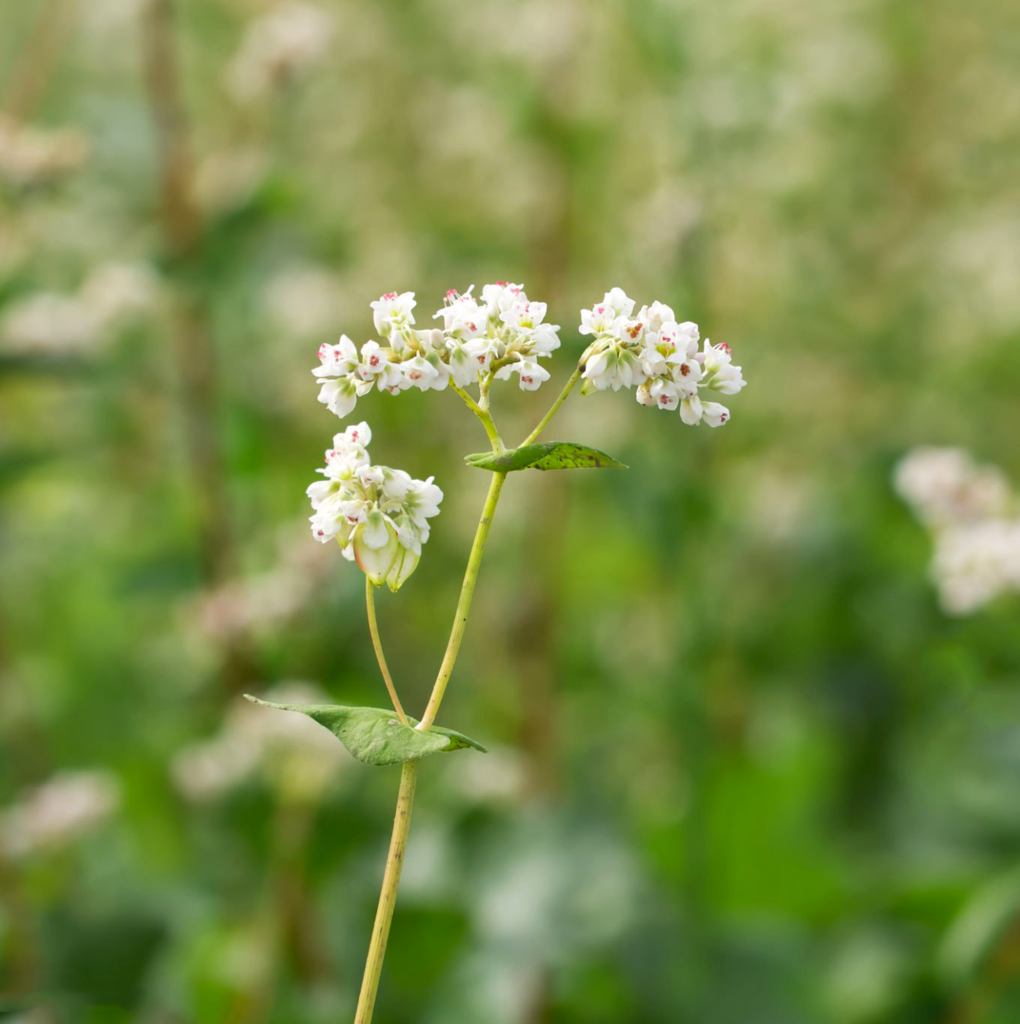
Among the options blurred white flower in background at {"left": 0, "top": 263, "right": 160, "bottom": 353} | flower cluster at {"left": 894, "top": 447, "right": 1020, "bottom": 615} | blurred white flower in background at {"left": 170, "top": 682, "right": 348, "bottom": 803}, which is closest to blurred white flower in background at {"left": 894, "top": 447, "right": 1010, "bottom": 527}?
flower cluster at {"left": 894, "top": 447, "right": 1020, "bottom": 615}

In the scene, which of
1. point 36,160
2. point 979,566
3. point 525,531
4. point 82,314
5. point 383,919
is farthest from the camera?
point 525,531

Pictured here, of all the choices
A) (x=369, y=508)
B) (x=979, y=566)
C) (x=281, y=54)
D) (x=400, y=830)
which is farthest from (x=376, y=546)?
(x=281, y=54)

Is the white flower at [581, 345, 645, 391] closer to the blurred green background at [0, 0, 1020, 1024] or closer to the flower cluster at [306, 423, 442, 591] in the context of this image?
the flower cluster at [306, 423, 442, 591]

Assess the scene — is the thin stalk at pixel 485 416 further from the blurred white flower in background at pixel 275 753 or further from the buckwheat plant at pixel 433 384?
the blurred white flower in background at pixel 275 753

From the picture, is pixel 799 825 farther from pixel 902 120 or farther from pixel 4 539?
pixel 902 120

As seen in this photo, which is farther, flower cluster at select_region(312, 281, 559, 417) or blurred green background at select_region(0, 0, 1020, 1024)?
blurred green background at select_region(0, 0, 1020, 1024)

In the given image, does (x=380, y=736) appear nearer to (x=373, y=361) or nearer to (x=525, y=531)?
(x=373, y=361)

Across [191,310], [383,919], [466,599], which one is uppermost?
[191,310]
